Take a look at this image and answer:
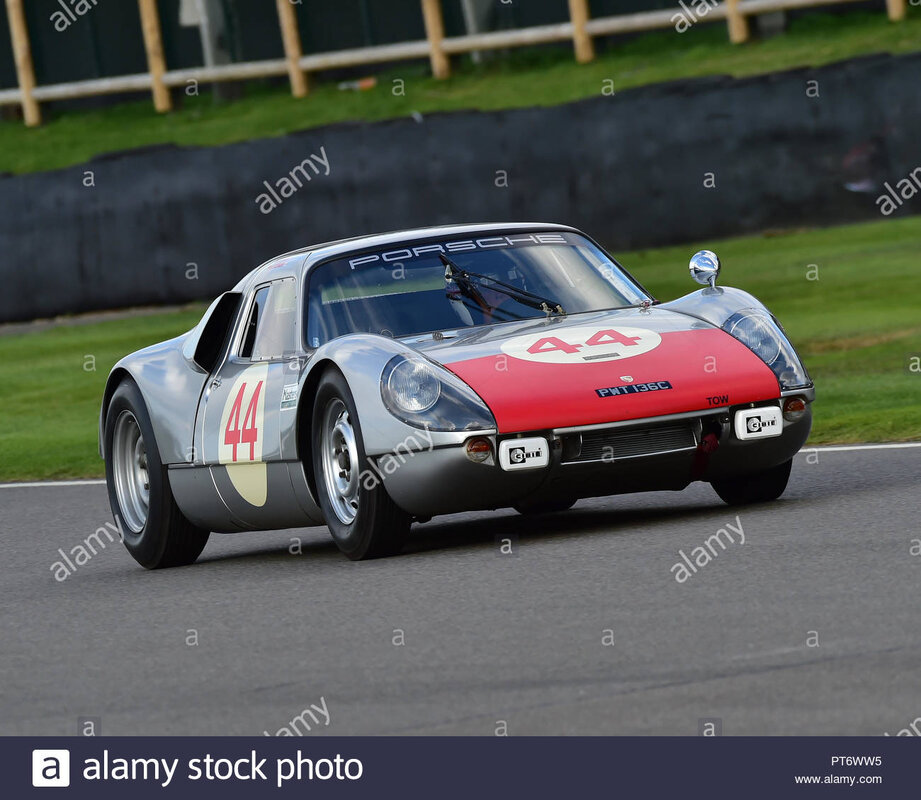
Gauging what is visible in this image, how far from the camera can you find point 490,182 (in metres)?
20.8

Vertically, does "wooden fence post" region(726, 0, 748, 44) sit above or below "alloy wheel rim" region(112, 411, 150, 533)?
above

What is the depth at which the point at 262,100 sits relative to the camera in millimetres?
30672

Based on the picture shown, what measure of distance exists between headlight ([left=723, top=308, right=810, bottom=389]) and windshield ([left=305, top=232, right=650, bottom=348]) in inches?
27.0

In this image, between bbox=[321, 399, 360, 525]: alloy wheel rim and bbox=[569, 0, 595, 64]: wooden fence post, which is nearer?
bbox=[321, 399, 360, 525]: alloy wheel rim

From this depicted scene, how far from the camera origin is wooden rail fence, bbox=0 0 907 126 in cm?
2611

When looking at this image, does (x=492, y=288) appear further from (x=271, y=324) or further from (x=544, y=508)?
(x=544, y=508)

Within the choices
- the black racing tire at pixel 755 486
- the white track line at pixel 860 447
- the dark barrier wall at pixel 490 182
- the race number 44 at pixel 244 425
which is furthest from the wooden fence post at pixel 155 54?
the black racing tire at pixel 755 486

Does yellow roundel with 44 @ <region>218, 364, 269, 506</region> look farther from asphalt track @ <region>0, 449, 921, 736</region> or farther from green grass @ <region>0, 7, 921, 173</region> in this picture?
green grass @ <region>0, 7, 921, 173</region>

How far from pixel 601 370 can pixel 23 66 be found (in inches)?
1041

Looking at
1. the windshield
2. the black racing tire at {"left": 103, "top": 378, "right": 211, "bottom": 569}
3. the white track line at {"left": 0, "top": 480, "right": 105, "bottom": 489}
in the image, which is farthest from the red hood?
the white track line at {"left": 0, "top": 480, "right": 105, "bottom": 489}

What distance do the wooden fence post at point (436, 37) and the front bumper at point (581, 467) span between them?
21418 mm

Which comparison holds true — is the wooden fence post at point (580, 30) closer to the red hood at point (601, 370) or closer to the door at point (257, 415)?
the door at point (257, 415)

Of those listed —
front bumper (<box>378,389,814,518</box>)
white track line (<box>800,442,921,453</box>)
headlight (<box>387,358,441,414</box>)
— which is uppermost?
headlight (<box>387,358,441,414</box>)

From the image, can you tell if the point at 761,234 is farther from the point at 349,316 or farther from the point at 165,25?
the point at 165,25
